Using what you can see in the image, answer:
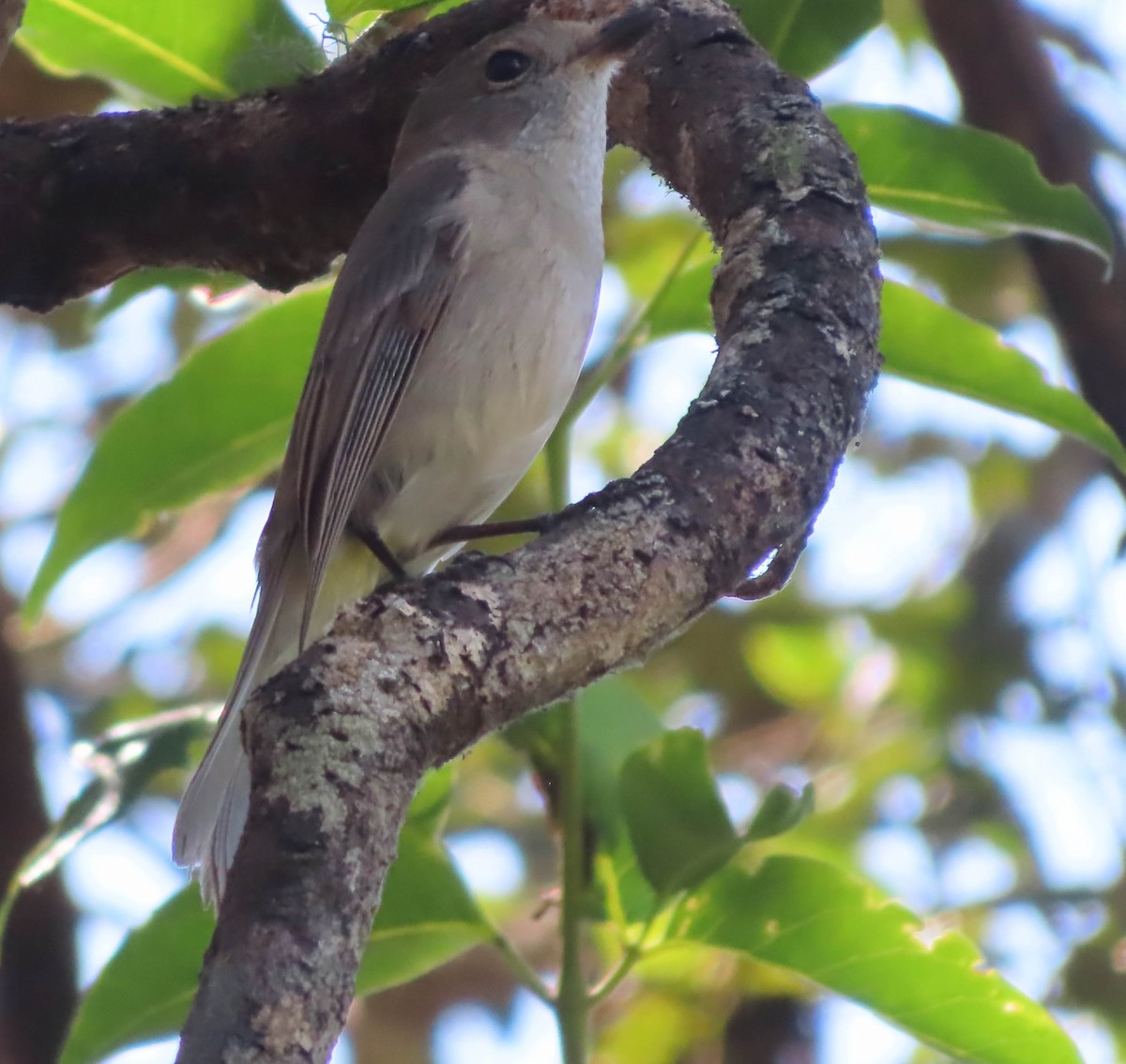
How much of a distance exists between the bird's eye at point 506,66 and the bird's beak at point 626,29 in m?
0.39

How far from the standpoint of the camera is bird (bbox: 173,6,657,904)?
2.80 m

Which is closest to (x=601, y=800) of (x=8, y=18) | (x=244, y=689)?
(x=244, y=689)

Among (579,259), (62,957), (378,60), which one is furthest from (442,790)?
(62,957)

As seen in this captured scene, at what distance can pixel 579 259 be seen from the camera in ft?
9.75

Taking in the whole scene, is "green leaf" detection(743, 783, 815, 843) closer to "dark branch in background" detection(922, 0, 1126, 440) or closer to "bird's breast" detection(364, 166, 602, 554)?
"bird's breast" detection(364, 166, 602, 554)

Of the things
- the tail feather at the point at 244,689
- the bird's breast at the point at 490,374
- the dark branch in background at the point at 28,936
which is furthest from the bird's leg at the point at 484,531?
the dark branch in background at the point at 28,936

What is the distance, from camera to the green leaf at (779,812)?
226 cm

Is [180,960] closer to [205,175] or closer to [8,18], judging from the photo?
[205,175]

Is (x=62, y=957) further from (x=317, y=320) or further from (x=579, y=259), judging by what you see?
(x=579, y=259)

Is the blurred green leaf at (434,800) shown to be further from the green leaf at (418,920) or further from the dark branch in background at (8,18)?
the dark branch in background at (8,18)

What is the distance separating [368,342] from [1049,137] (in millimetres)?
1868

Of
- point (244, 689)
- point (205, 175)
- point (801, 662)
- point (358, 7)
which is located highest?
point (801, 662)

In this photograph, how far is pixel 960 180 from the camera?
8.81 ft

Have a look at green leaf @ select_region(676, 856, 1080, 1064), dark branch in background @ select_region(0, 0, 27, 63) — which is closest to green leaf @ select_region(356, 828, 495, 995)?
green leaf @ select_region(676, 856, 1080, 1064)
